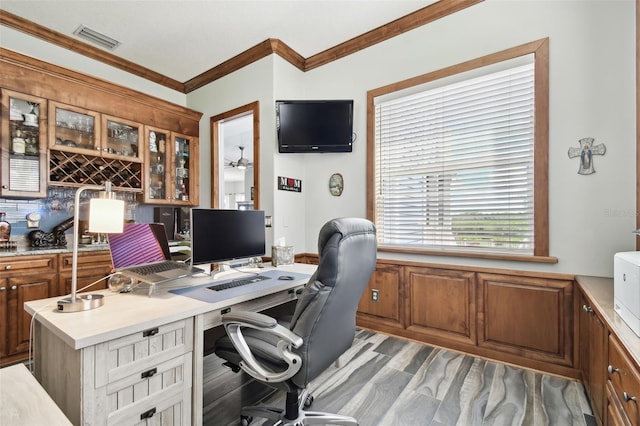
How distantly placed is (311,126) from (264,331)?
239 cm

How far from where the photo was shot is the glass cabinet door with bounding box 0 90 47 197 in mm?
2668

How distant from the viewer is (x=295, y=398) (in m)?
1.55

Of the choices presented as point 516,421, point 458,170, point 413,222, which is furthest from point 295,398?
point 458,170

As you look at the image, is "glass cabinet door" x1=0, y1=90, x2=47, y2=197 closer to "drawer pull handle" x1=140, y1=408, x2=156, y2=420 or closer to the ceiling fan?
"drawer pull handle" x1=140, y1=408, x2=156, y2=420

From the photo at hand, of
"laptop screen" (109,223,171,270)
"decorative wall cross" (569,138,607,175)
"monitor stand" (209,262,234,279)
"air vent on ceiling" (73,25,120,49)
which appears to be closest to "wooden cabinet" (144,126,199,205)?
"air vent on ceiling" (73,25,120,49)

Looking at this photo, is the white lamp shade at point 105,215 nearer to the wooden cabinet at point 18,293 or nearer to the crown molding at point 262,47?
the wooden cabinet at point 18,293

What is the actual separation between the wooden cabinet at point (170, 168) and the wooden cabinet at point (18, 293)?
4.25 feet

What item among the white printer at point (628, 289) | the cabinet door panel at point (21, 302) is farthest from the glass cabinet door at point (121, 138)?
the white printer at point (628, 289)

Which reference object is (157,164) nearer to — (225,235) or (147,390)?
(225,235)

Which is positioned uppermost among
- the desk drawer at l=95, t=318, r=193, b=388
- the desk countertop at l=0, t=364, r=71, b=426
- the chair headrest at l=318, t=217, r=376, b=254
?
the chair headrest at l=318, t=217, r=376, b=254

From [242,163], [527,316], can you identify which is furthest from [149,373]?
[242,163]

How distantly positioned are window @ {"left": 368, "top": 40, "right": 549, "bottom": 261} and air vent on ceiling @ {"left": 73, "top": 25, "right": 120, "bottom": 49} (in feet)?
9.47

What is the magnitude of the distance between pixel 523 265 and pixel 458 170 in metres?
0.93

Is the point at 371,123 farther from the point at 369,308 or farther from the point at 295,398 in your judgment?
the point at 295,398
